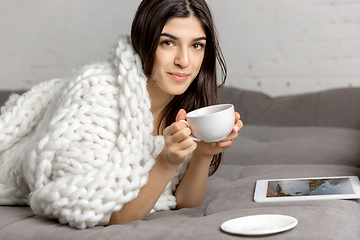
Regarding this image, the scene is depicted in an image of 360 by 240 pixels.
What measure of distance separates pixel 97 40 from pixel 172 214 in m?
1.92

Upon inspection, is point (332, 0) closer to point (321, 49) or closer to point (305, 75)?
point (321, 49)

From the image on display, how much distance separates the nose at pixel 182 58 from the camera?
1031 mm

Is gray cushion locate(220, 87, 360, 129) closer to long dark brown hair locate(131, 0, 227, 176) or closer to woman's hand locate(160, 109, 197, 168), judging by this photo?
long dark brown hair locate(131, 0, 227, 176)

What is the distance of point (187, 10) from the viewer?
3.48ft

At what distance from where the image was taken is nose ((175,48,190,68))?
1.03 metres

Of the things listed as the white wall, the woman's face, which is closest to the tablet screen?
the woman's face

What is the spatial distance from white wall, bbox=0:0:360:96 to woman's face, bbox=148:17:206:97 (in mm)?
1518

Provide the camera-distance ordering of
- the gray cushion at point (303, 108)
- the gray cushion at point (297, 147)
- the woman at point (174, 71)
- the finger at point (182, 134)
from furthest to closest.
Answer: the gray cushion at point (303, 108) < the gray cushion at point (297, 147) < the woman at point (174, 71) < the finger at point (182, 134)

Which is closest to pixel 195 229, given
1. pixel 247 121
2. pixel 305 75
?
pixel 247 121

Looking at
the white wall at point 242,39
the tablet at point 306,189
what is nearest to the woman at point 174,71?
the tablet at point 306,189

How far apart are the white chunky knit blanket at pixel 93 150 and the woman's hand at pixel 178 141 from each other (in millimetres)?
77

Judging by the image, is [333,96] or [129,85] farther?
[333,96]

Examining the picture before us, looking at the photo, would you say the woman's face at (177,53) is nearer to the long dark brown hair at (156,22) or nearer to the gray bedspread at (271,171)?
the long dark brown hair at (156,22)

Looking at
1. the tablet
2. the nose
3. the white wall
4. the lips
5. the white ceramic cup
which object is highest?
the white wall
